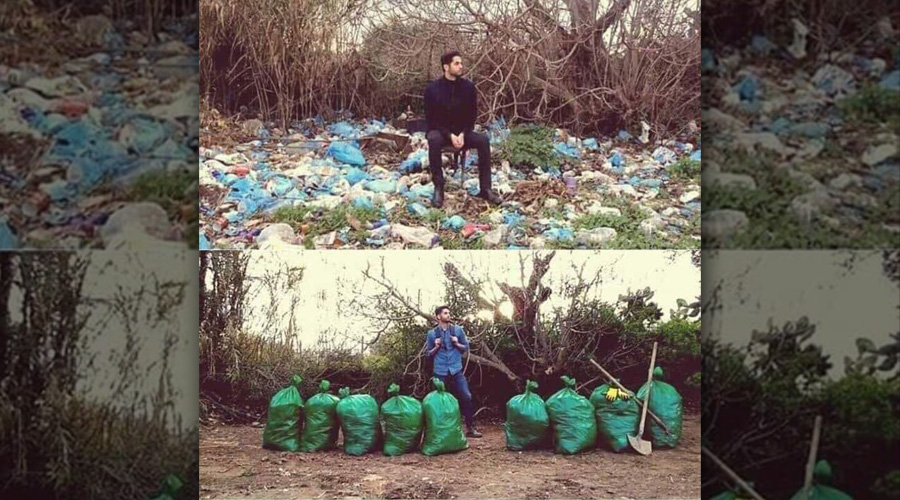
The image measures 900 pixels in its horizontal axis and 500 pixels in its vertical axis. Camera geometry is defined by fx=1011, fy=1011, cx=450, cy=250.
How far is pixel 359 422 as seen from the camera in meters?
4.45

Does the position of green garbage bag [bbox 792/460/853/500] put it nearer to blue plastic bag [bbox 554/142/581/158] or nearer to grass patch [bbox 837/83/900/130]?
grass patch [bbox 837/83/900/130]

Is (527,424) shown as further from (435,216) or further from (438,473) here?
(435,216)

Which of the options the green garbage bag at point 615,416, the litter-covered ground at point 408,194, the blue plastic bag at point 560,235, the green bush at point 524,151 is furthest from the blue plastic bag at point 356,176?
the green garbage bag at point 615,416

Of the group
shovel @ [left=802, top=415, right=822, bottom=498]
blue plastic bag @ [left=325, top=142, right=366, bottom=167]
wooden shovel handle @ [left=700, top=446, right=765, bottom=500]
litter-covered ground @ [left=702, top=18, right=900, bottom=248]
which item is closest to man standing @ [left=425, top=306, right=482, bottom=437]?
blue plastic bag @ [left=325, top=142, right=366, bottom=167]

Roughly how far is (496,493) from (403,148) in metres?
1.58

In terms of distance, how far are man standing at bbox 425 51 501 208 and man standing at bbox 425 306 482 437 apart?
59 cm

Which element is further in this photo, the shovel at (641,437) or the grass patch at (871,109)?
the grass patch at (871,109)

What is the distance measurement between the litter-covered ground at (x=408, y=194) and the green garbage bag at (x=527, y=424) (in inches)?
27.7

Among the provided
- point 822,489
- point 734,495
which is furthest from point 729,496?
point 822,489

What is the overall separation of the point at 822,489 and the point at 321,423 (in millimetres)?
2237

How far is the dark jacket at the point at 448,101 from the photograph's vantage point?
4.51 m

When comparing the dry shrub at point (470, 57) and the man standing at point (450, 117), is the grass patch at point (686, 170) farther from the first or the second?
the man standing at point (450, 117)

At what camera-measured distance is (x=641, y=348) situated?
4.50m

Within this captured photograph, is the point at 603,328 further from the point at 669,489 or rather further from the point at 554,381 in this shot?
the point at 669,489
